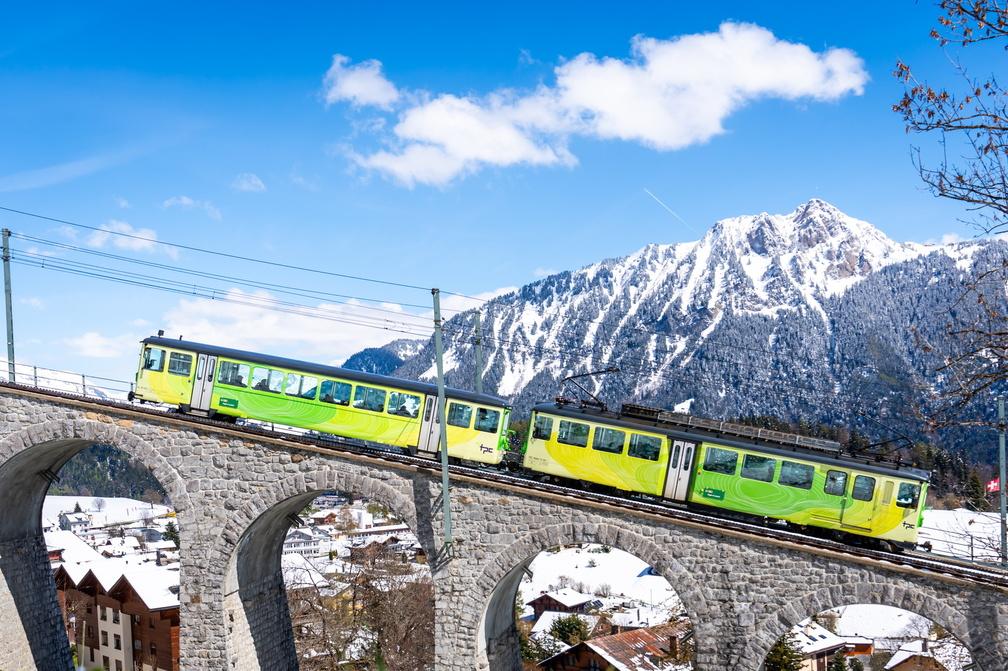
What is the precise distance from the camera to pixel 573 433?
25.9 meters

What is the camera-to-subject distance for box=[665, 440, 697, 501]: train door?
24.6 m

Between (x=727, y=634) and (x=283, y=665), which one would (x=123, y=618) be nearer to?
(x=283, y=665)

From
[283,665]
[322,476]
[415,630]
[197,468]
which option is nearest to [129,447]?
[197,468]

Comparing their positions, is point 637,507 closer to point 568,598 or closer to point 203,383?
point 203,383

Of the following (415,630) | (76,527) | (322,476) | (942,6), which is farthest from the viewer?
(76,527)

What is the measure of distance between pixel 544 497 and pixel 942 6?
16190 millimetres

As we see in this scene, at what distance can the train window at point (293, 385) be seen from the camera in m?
27.3

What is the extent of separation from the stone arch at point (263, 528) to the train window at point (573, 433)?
16.9 feet

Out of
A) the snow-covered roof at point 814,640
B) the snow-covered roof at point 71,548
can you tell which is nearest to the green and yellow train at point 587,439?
the snow-covered roof at point 814,640

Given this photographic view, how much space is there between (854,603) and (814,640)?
34.7 metres

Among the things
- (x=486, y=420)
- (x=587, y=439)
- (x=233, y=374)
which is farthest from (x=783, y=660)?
(x=233, y=374)

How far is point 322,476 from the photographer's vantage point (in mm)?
24266

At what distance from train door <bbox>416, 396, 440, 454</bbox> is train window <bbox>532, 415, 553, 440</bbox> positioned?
318 cm

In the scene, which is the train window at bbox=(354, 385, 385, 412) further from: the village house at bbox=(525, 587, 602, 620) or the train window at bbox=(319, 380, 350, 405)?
the village house at bbox=(525, 587, 602, 620)
